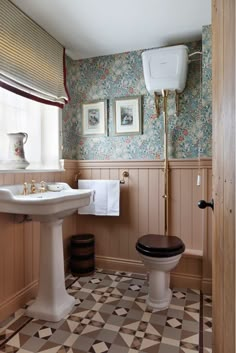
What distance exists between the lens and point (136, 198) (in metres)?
2.43

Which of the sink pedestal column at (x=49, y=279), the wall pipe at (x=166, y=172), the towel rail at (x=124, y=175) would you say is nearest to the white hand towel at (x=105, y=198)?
the towel rail at (x=124, y=175)

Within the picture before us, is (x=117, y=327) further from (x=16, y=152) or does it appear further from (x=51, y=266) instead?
(x=16, y=152)

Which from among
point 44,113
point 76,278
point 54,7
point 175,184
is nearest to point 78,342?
point 76,278

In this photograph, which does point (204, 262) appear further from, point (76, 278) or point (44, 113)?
point (44, 113)

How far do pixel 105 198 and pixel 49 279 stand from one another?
893 mm

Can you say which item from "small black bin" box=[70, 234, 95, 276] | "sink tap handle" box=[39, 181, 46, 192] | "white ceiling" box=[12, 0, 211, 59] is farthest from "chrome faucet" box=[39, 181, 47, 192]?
"white ceiling" box=[12, 0, 211, 59]

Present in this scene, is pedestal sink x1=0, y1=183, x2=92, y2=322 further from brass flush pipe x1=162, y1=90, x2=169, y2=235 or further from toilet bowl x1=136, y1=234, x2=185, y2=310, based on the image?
brass flush pipe x1=162, y1=90, x2=169, y2=235

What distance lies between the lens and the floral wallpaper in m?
2.24

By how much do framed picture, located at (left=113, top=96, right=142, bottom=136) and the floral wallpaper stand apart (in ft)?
0.16

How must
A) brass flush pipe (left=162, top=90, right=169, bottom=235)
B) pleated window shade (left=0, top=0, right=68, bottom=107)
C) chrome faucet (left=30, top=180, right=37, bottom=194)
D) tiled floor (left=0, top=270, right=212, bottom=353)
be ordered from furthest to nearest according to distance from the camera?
brass flush pipe (left=162, top=90, right=169, bottom=235), chrome faucet (left=30, top=180, right=37, bottom=194), pleated window shade (left=0, top=0, right=68, bottom=107), tiled floor (left=0, top=270, right=212, bottom=353)

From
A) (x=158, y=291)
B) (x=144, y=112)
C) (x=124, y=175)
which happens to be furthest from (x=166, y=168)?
(x=158, y=291)

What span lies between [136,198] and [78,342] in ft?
4.20

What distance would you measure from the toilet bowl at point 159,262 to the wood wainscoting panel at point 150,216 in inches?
13.3

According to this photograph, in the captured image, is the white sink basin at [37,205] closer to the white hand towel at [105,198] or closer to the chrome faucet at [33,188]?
the chrome faucet at [33,188]
